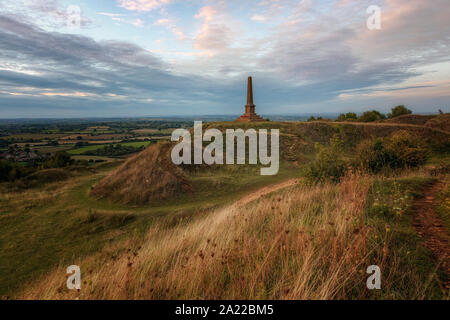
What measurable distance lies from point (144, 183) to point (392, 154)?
645 inches

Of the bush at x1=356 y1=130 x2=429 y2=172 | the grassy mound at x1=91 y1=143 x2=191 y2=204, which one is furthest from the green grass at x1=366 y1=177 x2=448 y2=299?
the grassy mound at x1=91 y1=143 x2=191 y2=204

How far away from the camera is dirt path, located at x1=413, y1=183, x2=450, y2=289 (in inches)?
124

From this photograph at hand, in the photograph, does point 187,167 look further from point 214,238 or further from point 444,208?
point 444,208

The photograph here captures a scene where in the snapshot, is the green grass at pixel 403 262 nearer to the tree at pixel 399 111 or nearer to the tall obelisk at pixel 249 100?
the tall obelisk at pixel 249 100

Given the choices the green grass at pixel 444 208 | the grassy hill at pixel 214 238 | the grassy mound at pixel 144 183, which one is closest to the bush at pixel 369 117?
the grassy hill at pixel 214 238

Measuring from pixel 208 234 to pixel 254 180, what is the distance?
13.9m

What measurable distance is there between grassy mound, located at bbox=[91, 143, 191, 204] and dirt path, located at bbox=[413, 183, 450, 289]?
13.1 meters

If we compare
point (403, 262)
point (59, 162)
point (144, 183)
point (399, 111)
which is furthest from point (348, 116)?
point (59, 162)

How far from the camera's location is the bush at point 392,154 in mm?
11830

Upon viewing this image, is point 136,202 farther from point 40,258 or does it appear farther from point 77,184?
point 77,184

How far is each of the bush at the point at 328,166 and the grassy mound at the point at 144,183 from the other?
363 inches

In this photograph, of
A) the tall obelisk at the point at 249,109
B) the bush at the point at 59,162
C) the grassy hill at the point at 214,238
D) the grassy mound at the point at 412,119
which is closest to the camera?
the grassy hill at the point at 214,238

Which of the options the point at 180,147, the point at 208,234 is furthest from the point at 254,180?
the point at 208,234
